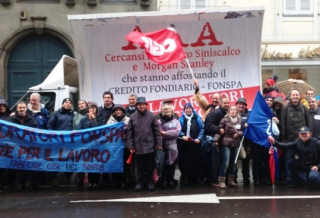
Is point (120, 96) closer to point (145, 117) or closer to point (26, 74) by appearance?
point (145, 117)

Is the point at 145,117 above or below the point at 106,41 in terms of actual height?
below

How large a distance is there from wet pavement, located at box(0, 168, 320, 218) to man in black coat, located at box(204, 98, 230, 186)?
0.97ft

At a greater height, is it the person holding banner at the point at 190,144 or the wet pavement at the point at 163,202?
the person holding banner at the point at 190,144

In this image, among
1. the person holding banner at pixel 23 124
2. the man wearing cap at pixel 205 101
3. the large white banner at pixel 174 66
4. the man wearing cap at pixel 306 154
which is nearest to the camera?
the man wearing cap at pixel 306 154

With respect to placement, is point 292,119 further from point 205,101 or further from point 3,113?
point 3,113

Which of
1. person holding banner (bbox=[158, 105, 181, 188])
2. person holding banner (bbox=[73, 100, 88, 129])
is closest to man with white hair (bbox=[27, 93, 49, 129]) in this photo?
person holding banner (bbox=[73, 100, 88, 129])

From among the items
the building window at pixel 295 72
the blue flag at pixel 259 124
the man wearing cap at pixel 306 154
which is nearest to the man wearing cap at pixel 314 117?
the man wearing cap at pixel 306 154

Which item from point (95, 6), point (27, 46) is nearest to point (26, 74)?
point (27, 46)

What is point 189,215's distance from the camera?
7906mm

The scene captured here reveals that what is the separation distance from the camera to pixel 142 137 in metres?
10.0

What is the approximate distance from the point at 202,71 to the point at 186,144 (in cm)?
182

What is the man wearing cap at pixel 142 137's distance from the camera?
10.0m

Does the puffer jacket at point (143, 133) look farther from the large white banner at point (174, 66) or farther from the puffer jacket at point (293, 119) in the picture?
the puffer jacket at point (293, 119)

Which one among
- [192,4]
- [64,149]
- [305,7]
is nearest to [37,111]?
[64,149]
